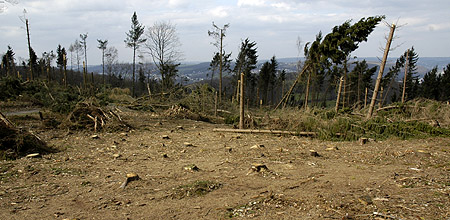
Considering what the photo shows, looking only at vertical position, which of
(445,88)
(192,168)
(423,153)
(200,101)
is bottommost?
(192,168)

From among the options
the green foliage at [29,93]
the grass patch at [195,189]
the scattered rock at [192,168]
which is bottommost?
the scattered rock at [192,168]

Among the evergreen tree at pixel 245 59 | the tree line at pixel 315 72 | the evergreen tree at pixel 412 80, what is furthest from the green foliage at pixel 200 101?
the evergreen tree at pixel 412 80

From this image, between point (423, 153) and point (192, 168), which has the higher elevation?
point (423, 153)

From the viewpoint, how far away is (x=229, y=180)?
4156 millimetres

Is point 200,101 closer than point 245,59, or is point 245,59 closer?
point 200,101

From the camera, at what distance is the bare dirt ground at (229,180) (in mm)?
3045

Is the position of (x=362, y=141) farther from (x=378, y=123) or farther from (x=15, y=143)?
(x=15, y=143)

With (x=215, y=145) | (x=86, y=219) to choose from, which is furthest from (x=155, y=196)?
(x=215, y=145)

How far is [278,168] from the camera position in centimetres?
473

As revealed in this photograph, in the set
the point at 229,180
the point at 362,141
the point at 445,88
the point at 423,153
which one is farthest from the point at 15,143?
the point at 445,88

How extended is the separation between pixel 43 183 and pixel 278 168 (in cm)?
360

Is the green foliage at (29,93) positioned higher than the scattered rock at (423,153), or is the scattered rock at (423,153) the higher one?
the green foliage at (29,93)

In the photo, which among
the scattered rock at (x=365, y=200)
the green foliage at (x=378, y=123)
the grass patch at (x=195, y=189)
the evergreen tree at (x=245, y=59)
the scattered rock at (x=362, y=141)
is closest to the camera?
the scattered rock at (x=365, y=200)

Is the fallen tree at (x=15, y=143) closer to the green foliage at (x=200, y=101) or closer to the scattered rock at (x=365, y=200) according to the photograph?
the scattered rock at (x=365, y=200)
